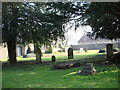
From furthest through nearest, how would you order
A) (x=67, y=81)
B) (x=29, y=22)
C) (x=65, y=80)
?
(x=29, y=22), (x=65, y=80), (x=67, y=81)

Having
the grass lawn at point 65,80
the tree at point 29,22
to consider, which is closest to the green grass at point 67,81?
the grass lawn at point 65,80

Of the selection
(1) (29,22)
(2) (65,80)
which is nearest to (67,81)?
(2) (65,80)

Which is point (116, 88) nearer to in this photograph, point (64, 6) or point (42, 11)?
point (64, 6)

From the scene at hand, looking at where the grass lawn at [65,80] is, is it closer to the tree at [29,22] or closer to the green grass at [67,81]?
the green grass at [67,81]

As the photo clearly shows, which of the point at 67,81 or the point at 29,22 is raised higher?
the point at 29,22

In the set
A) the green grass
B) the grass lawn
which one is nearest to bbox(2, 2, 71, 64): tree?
the grass lawn

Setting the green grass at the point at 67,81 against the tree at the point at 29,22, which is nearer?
the green grass at the point at 67,81

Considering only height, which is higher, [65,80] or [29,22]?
[29,22]

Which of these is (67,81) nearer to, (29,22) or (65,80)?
(65,80)

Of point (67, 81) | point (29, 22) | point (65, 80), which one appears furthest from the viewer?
point (29, 22)

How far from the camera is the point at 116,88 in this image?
5102mm

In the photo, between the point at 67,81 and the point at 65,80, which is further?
the point at 65,80

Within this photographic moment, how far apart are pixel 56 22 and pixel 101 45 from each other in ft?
115

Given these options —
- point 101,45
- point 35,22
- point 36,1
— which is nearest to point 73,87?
point 35,22
